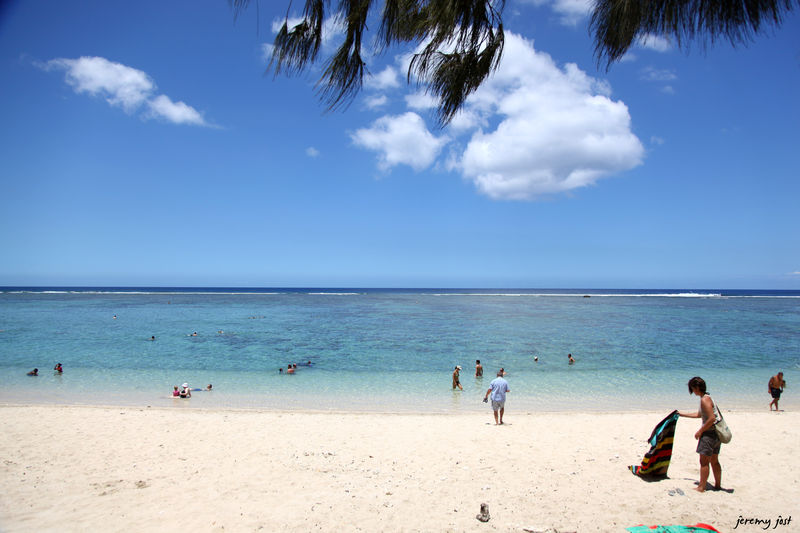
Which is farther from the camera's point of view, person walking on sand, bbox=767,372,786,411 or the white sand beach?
person walking on sand, bbox=767,372,786,411

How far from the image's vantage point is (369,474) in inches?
287

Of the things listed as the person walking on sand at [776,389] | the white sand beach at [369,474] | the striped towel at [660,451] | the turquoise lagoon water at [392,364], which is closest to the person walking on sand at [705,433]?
the white sand beach at [369,474]

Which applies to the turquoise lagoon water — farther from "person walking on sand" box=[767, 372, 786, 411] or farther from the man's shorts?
the man's shorts

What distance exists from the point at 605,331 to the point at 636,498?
29626mm

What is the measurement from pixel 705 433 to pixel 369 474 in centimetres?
522

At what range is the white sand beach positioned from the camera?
5621 mm

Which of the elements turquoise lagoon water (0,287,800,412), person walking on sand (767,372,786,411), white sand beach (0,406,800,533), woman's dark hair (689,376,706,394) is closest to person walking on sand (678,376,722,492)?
woman's dark hair (689,376,706,394)

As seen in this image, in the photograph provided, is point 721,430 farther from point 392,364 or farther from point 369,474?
point 392,364

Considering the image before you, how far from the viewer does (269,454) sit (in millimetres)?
8344

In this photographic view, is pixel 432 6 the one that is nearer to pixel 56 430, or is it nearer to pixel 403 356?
pixel 56 430

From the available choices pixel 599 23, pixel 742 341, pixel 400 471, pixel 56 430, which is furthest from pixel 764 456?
pixel 742 341

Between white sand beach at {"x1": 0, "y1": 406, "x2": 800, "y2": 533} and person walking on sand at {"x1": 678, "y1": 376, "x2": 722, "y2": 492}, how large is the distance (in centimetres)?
36

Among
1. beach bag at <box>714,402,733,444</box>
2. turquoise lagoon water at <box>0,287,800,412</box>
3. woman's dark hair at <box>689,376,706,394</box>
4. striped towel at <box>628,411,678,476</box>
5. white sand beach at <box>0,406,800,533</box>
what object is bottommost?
turquoise lagoon water at <box>0,287,800,412</box>

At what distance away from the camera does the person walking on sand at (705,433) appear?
18.6ft
